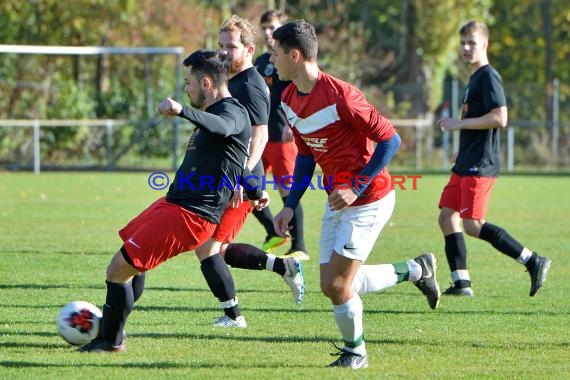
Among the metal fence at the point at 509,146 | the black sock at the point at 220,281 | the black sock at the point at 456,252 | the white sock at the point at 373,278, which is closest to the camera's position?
the white sock at the point at 373,278

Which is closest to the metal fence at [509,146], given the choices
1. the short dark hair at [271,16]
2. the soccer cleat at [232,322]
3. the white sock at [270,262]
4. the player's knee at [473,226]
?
the short dark hair at [271,16]

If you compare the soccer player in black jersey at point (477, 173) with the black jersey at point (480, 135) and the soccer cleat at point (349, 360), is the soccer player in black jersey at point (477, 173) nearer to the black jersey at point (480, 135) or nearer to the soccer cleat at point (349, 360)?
the black jersey at point (480, 135)

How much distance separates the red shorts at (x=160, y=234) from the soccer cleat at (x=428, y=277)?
1800 mm

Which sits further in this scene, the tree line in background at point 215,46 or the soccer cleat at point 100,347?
the tree line in background at point 215,46

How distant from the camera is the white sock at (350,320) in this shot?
5.84 meters

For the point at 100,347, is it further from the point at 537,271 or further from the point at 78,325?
the point at 537,271

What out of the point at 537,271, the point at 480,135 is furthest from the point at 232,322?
the point at 480,135

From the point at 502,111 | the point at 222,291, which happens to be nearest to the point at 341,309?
the point at 222,291

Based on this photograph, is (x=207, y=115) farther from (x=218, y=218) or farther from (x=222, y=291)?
Answer: (x=222, y=291)

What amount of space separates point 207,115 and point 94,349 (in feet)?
5.40

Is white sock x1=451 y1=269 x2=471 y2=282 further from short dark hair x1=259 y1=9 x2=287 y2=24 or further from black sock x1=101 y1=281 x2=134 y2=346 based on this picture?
black sock x1=101 y1=281 x2=134 y2=346

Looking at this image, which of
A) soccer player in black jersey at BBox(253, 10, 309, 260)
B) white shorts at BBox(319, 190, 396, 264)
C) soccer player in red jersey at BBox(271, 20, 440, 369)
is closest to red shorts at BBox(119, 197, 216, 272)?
soccer player in red jersey at BBox(271, 20, 440, 369)

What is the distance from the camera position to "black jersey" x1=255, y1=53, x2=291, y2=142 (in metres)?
Result: 10.9

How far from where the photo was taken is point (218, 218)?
6.37 m
